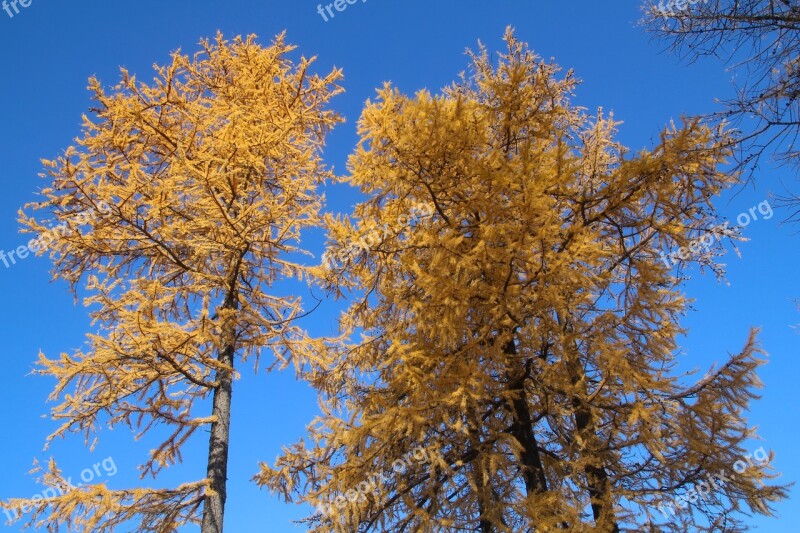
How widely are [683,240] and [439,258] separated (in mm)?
2370

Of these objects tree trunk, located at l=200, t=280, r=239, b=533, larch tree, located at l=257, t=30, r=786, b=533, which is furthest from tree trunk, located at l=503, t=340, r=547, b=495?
tree trunk, located at l=200, t=280, r=239, b=533

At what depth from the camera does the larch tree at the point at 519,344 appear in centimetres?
447

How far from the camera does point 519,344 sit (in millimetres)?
5352

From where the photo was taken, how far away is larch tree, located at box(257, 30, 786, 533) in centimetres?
447

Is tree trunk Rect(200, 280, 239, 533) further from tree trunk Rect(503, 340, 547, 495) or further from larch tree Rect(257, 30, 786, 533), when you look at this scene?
tree trunk Rect(503, 340, 547, 495)

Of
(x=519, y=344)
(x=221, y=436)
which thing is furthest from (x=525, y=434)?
(x=221, y=436)

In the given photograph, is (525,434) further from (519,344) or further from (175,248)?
(175,248)

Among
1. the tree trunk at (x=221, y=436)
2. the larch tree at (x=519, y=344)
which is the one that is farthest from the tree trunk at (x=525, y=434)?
the tree trunk at (x=221, y=436)

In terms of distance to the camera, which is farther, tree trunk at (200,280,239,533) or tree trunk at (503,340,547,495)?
tree trunk at (200,280,239,533)

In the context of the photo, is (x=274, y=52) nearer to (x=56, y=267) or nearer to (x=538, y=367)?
(x=56, y=267)

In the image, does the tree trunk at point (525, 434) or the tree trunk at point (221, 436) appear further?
the tree trunk at point (221, 436)

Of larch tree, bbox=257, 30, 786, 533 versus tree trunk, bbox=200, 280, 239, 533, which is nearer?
larch tree, bbox=257, 30, 786, 533

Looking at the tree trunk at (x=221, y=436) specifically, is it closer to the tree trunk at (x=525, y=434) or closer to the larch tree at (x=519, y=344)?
the larch tree at (x=519, y=344)

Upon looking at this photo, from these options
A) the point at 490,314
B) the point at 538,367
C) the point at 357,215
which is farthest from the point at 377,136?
the point at 538,367
